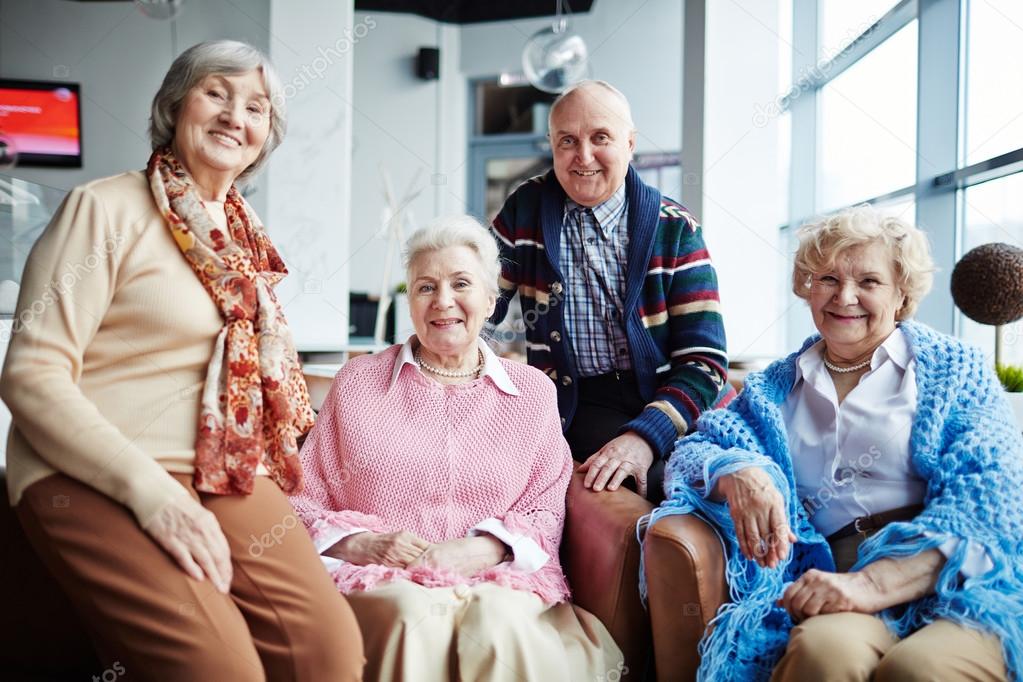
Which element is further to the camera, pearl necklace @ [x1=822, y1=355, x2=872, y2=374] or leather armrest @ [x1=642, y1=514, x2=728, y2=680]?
pearl necklace @ [x1=822, y1=355, x2=872, y2=374]

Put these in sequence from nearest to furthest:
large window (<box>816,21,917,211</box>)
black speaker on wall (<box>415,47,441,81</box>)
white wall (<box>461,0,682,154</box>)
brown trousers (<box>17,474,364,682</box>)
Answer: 1. brown trousers (<box>17,474,364,682</box>)
2. large window (<box>816,21,917,211</box>)
3. white wall (<box>461,0,682,154</box>)
4. black speaker on wall (<box>415,47,441,81</box>)

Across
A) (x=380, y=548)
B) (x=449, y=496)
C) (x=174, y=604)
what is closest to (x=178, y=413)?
(x=174, y=604)

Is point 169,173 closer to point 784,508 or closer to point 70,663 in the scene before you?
point 70,663

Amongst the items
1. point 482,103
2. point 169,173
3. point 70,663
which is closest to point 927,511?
point 169,173

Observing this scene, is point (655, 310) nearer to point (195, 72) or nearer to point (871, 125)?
point (195, 72)

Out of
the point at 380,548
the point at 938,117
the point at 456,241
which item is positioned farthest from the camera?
the point at 938,117

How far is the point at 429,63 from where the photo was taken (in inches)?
308

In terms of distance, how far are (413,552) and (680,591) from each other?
1.65 ft

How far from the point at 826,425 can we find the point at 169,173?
4.28 feet

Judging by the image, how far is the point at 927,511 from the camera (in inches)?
59.5

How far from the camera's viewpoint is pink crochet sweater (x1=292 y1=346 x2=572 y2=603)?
1.75m

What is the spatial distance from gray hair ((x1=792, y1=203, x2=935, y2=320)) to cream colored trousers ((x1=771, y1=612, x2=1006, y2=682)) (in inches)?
25.6

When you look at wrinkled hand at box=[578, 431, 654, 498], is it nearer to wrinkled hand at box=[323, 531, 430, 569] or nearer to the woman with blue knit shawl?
the woman with blue knit shawl

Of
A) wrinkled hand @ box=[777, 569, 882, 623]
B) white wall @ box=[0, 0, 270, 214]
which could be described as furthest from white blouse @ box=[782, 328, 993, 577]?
white wall @ box=[0, 0, 270, 214]
